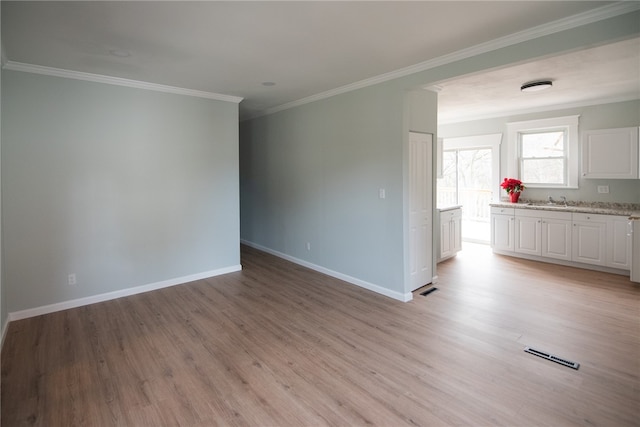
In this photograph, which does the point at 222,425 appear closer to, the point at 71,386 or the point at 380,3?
the point at 71,386

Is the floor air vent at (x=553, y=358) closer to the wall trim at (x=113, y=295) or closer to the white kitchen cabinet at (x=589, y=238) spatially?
the white kitchen cabinet at (x=589, y=238)

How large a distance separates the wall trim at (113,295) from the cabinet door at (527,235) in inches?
192

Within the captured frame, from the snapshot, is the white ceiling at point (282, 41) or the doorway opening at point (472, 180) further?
the doorway opening at point (472, 180)

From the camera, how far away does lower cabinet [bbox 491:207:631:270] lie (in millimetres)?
4824

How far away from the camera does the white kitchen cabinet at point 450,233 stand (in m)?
5.49

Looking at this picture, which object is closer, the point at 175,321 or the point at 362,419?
the point at 362,419

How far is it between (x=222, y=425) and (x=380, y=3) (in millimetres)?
2941

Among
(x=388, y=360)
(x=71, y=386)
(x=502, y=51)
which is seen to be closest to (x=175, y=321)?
(x=71, y=386)

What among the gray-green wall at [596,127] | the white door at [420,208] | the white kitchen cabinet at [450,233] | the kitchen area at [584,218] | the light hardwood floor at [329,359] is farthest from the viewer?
the white kitchen cabinet at [450,233]

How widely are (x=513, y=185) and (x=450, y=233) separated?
1656 millimetres

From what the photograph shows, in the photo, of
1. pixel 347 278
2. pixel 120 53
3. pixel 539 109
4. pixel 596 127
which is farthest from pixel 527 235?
pixel 120 53

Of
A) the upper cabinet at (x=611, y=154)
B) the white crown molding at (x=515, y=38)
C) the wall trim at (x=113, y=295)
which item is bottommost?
the wall trim at (x=113, y=295)

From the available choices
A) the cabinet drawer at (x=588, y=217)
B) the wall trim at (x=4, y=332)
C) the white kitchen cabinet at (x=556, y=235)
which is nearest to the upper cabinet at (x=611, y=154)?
the cabinet drawer at (x=588, y=217)

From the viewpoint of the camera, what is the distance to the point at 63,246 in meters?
3.68
